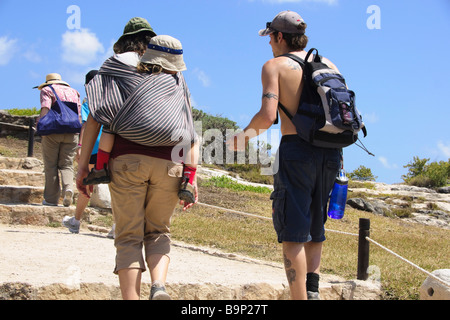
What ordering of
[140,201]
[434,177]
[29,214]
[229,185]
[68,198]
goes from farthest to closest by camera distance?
[434,177]
[229,185]
[68,198]
[29,214]
[140,201]

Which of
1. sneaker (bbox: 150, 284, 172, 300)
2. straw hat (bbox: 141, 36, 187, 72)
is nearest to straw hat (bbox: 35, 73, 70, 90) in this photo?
straw hat (bbox: 141, 36, 187, 72)

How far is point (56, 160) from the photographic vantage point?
7.30 metres

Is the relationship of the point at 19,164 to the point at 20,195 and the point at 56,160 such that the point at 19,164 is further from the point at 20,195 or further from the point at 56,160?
the point at 56,160

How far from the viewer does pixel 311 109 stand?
126 inches

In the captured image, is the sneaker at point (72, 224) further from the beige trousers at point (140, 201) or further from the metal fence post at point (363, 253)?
the beige trousers at point (140, 201)

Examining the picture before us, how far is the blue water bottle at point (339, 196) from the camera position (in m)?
3.47

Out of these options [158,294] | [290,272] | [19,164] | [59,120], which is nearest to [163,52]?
[158,294]

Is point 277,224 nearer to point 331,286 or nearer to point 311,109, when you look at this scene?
point 311,109

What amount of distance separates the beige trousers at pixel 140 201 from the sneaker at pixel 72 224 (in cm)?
372

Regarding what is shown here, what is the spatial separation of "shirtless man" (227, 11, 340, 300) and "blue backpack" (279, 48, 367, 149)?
0.18 ft

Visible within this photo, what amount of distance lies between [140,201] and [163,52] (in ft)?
3.03

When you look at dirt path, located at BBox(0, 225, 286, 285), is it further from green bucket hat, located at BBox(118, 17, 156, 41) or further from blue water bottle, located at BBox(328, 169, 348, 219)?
green bucket hat, located at BBox(118, 17, 156, 41)

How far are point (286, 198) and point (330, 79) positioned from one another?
802mm
